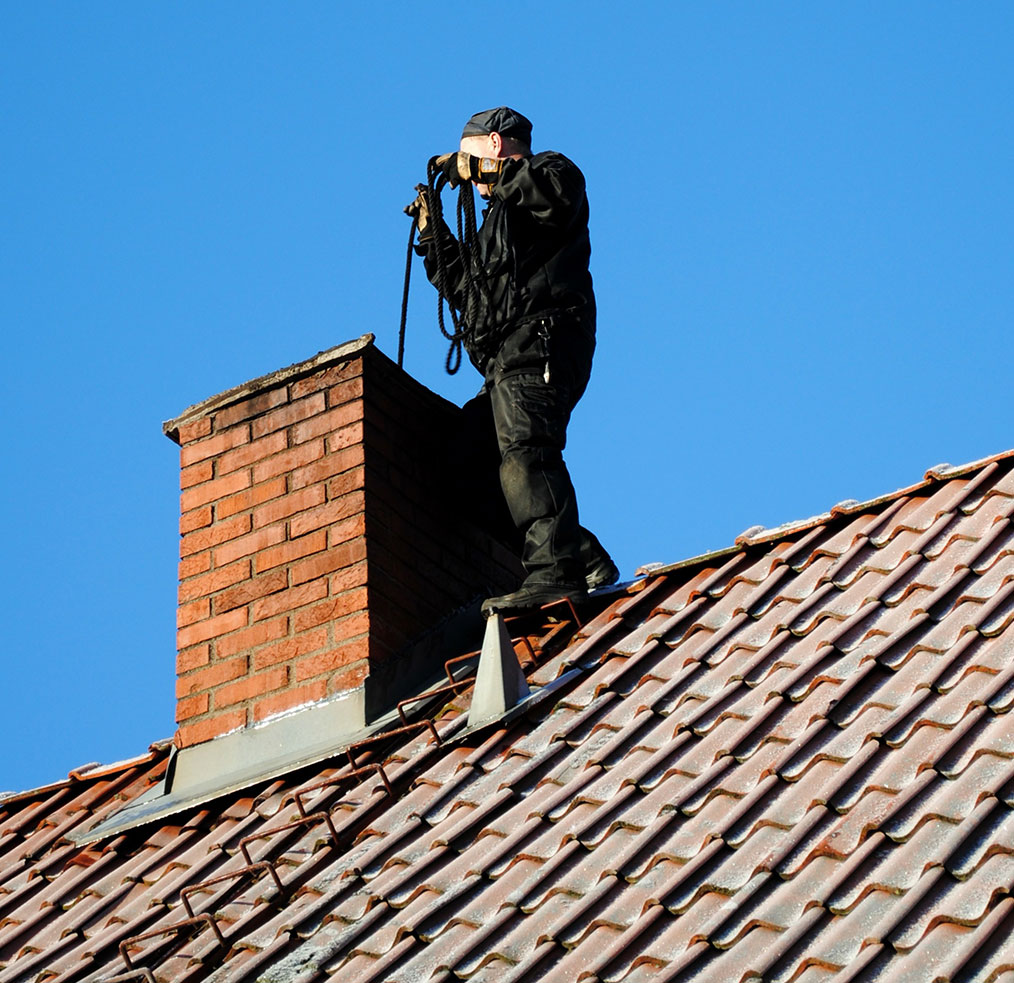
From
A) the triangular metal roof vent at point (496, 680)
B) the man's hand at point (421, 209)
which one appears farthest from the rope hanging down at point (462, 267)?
the triangular metal roof vent at point (496, 680)

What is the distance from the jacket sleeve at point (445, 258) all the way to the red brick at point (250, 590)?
54.1 inches

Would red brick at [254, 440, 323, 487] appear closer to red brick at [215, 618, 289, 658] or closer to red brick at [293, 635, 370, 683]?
red brick at [215, 618, 289, 658]

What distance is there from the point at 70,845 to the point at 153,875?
2.28 feet

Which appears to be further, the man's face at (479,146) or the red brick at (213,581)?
the man's face at (479,146)

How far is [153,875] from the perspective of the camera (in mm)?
6531

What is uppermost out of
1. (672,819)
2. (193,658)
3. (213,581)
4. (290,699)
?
(213,581)

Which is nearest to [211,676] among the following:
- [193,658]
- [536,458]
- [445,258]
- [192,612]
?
[193,658]

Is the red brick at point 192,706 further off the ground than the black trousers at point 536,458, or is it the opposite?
the black trousers at point 536,458

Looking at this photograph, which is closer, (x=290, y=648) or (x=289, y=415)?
(x=290, y=648)

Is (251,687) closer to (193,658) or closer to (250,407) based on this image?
(193,658)

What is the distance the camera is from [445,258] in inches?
320

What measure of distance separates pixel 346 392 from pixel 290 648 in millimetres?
1033

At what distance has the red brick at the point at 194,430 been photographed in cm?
802

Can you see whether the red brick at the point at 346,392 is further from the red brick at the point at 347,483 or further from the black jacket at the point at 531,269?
the black jacket at the point at 531,269
